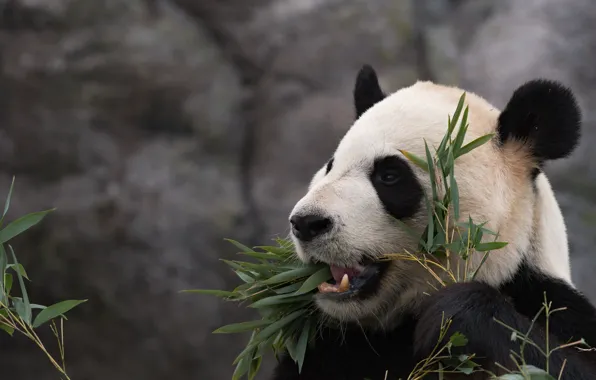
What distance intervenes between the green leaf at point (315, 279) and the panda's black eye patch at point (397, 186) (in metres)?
0.28

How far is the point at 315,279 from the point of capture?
2365 mm

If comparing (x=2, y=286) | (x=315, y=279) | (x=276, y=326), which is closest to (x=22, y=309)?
(x=2, y=286)

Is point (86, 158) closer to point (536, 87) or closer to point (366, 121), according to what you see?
point (366, 121)

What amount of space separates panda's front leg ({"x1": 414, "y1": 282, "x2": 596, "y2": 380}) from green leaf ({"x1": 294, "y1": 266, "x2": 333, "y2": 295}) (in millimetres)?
384

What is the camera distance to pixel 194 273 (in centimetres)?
589

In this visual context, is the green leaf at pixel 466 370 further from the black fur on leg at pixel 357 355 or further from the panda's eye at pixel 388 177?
the panda's eye at pixel 388 177

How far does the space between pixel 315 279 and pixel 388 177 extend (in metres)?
0.40

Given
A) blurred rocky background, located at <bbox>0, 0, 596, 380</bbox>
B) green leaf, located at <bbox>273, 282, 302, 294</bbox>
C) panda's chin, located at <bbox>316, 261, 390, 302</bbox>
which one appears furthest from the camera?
blurred rocky background, located at <bbox>0, 0, 596, 380</bbox>

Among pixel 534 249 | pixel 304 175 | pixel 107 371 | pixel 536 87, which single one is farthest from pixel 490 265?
pixel 107 371

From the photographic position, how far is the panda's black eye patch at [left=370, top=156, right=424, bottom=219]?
237 centimetres

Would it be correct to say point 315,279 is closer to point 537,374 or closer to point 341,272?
point 341,272

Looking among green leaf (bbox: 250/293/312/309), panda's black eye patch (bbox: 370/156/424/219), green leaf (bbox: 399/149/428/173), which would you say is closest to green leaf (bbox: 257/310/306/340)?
green leaf (bbox: 250/293/312/309)

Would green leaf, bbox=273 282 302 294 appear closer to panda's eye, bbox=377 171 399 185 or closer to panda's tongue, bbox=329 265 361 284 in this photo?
panda's tongue, bbox=329 265 361 284

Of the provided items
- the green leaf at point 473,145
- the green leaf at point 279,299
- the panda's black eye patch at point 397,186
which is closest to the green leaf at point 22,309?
the green leaf at point 279,299
